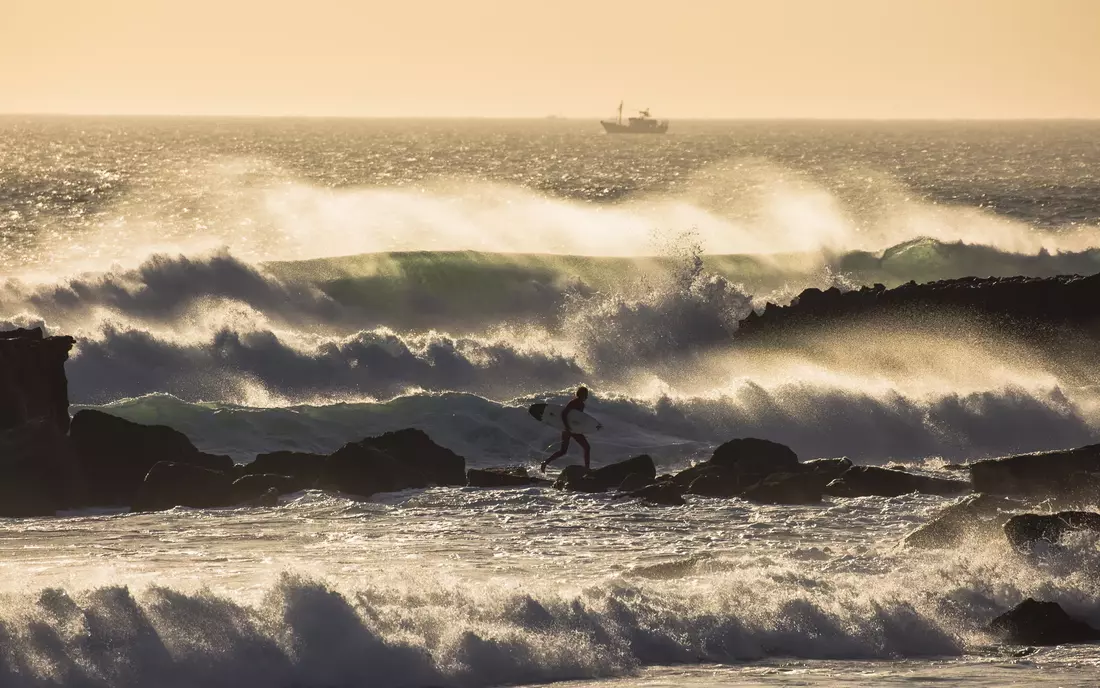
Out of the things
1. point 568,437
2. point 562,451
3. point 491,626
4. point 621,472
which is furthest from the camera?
point 568,437

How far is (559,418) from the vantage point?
25.9m

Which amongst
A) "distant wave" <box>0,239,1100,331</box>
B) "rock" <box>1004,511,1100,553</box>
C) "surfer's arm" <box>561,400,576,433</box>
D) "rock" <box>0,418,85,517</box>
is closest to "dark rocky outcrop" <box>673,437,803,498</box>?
"surfer's arm" <box>561,400,576,433</box>

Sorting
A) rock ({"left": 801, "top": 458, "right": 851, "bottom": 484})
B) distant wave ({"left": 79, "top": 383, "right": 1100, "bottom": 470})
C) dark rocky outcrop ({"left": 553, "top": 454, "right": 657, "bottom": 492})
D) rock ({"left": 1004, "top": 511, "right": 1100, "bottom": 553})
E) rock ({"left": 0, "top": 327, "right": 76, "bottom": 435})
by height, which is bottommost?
distant wave ({"left": 79, "top": 383, "right": 1100, "bottom": 470})

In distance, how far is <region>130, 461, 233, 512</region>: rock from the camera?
21766 mm

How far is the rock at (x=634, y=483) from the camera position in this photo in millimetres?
22781

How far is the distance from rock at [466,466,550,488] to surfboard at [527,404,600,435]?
198cm

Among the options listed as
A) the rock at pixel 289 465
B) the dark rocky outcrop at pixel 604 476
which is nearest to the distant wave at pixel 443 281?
the rock at pixel 289 465

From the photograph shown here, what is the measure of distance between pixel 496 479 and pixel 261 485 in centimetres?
319

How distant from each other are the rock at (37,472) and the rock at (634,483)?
6962 mm

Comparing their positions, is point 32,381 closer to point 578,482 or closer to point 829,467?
point 578,482

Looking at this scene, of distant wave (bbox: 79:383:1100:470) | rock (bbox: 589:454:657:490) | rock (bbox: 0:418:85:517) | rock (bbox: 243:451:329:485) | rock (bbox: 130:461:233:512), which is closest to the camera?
rock (bbox: 0:418:85:517)

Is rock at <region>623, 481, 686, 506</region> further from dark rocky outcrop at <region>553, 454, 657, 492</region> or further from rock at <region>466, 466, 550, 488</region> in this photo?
rock at <region>466, 466, 550, 488</region>

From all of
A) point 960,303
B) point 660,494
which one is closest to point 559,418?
point 660,494

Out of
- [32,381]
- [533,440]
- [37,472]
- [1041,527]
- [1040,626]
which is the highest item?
[32,381]
